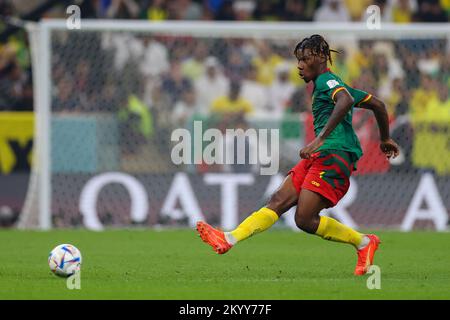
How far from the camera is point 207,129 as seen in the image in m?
16.8

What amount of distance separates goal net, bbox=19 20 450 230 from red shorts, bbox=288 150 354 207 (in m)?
6.30

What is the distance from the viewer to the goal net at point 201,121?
1661cm

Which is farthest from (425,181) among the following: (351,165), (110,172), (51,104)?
(351,165)

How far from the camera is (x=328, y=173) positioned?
31.9 ft

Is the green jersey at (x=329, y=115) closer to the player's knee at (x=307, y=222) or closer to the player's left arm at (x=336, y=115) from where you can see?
the player's left arm at (x=336, y=115)

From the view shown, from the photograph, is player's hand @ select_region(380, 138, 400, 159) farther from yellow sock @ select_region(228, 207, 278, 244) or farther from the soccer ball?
the soccer ball

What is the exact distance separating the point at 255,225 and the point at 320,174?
705 mm

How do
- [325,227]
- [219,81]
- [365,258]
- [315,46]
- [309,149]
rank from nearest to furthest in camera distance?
1. [309,149]
2. [315,46]
3. [325,227]
4. [365,258]
5. [219,81]

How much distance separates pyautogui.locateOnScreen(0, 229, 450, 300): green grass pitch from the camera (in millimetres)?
8602

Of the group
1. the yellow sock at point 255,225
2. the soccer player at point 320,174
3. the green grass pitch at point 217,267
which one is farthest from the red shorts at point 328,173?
the green grass pitch at point 217,267

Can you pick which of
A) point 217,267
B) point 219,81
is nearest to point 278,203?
point 217,267

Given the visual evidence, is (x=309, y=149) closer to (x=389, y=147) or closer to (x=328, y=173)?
(x=328, y=173)

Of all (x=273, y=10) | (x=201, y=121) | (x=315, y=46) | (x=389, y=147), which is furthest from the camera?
(x=273, y=10)

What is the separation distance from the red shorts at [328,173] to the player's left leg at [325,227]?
0.19ft
